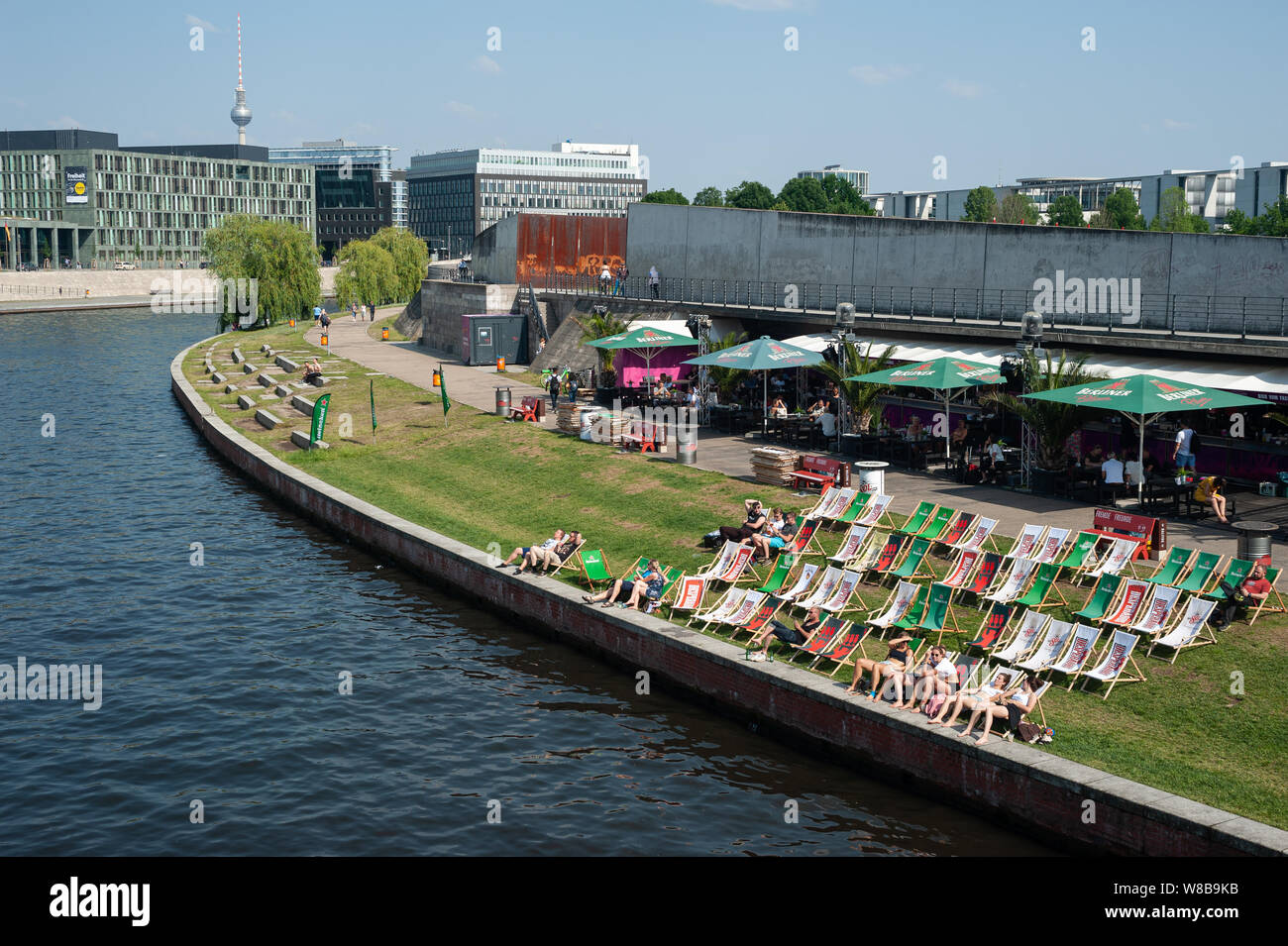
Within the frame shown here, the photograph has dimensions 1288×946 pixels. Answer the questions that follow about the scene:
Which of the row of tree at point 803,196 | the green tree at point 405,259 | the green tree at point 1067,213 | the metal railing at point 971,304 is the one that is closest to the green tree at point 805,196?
the row of tree at point 803,196

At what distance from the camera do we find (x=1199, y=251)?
26.5 metres

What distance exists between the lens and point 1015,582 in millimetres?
17266

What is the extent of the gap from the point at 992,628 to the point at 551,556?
25.2 feet

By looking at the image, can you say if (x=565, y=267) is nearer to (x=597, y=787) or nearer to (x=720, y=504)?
(x=720, y=504)

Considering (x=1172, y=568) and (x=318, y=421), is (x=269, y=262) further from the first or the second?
(x=1172, y=568)

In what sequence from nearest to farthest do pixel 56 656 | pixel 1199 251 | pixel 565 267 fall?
pixel 56 656 < pixel 1199 251 < pixel 565 267

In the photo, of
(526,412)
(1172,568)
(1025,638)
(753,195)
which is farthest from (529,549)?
(753,195)

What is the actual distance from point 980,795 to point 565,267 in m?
42.8

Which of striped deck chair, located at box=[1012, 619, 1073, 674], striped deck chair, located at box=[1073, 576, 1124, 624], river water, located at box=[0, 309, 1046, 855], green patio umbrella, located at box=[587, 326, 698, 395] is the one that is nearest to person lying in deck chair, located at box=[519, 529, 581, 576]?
river water, located at box=[0, 309, 1046, 855]

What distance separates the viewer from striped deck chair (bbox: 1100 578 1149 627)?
15680 millimetres

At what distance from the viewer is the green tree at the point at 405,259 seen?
85.8 m

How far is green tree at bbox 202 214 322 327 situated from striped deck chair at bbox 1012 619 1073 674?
63.4m

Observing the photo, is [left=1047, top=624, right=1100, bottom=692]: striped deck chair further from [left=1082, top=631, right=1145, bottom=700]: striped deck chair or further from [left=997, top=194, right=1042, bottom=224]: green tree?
[left=997, top=194, right=1042, bottom=224]: green tree
